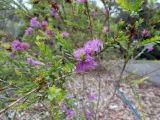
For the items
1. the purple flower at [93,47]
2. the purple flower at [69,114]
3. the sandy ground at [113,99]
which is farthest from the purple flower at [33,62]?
the sandy ground at [113,99]

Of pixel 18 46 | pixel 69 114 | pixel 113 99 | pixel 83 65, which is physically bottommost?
pixel 113 99

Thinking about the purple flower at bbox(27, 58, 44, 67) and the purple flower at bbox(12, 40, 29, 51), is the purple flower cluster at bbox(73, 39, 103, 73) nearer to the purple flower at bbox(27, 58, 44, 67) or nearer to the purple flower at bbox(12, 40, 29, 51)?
the purple flower at bbox(27, 58, 44, 67)

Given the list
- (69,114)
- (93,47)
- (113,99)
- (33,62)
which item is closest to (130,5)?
(93,47)

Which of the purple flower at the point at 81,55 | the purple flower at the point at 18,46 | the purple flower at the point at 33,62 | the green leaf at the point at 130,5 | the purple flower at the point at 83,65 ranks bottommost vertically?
the purple flower at the point at 83,65

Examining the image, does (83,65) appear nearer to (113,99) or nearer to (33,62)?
(33,62)

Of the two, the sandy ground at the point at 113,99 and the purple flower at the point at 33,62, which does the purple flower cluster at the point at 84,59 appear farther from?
the sandy ground at the point at 113,99

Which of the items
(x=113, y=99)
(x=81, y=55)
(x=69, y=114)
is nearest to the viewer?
(x=81, y=55)

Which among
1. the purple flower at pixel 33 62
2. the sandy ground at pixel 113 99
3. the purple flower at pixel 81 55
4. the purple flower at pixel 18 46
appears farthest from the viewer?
the sandy ground at pixel 113 99

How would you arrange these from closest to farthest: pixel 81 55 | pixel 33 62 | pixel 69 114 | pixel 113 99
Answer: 1. pixel 81 55
2. pixel 33 62
3. pixel 69 114
4. pixel 113 99

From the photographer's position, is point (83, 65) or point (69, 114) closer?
point (83, 65)

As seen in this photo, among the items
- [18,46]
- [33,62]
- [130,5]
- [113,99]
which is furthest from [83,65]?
[113,99]

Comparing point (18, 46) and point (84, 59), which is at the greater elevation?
point (18, 46)
